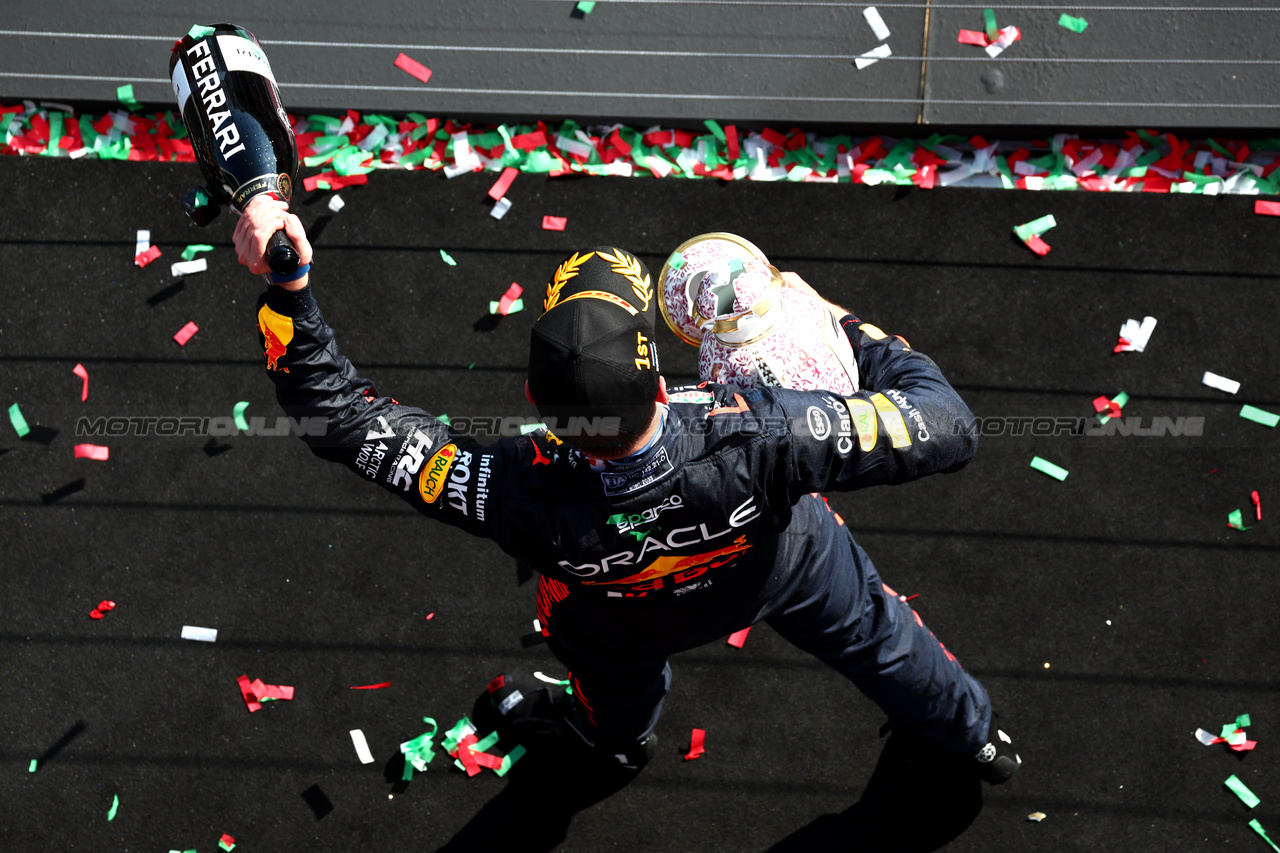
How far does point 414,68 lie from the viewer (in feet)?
12.8

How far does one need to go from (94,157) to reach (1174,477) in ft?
14.6

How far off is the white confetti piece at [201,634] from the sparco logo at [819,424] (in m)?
2.60

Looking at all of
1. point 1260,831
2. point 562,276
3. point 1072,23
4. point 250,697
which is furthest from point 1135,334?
point 250,697

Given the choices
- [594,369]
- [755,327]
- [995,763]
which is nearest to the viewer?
[594,369]

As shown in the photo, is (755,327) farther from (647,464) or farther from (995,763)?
(995,763)

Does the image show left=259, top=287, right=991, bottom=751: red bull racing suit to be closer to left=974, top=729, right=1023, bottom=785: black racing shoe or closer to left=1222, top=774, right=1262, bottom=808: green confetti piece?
left=974, top=729, right=1023, bottom=785: black racing shoe

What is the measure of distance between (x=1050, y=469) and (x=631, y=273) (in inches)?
89.3

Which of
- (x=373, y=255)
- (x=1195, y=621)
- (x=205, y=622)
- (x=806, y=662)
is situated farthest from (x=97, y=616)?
(x=1195, y=621)

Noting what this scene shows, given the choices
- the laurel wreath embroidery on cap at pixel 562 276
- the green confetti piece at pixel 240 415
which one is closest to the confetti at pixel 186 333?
the green confetti piece at pixel 240 415

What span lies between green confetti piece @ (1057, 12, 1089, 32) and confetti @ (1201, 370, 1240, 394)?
145 cm

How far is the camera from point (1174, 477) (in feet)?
11.7

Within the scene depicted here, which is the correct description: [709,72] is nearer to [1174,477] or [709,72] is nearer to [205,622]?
[1174,477]

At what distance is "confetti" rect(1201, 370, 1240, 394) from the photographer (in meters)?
3.62

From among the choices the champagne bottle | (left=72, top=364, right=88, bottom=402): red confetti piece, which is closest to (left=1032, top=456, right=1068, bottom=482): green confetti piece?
the champagne bottle
